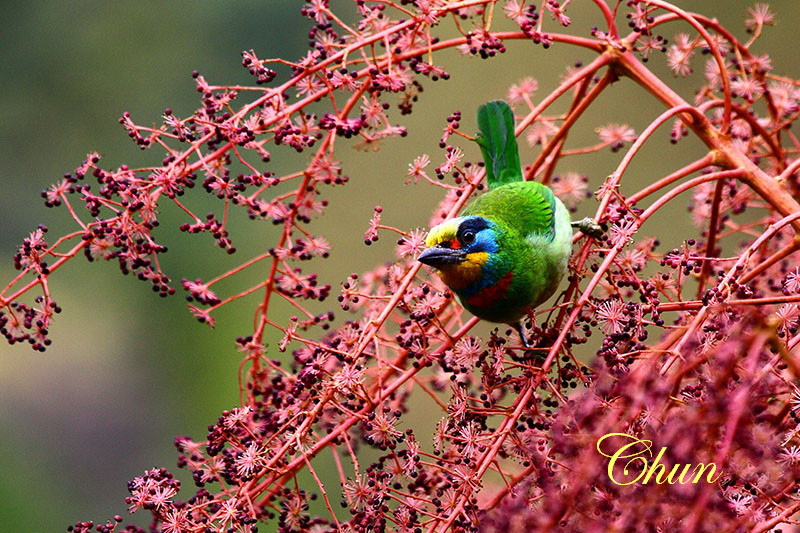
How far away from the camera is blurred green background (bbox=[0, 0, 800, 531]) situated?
3449 mm

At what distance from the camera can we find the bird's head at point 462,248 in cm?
202

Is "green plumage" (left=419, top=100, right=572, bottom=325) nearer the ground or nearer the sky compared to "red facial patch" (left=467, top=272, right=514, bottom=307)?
nearer the sky

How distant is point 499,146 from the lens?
2.50 m

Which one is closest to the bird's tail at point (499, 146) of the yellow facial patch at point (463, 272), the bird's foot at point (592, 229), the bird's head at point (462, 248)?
the bird's head at point (462, 248)

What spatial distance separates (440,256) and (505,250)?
0.84ft

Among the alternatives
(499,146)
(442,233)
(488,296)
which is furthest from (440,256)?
(499,146)

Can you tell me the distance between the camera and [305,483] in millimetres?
3537

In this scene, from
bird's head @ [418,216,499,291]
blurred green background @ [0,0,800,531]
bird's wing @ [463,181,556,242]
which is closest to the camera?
bird's head @ [418,216,499,291]

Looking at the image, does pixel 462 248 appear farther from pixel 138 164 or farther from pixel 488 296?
pixel 138 164

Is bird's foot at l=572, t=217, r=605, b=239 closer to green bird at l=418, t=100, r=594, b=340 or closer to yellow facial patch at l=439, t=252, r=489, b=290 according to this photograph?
green bird at l=418, t=100, r=594, b=340

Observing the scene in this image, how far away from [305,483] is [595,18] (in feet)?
8.53

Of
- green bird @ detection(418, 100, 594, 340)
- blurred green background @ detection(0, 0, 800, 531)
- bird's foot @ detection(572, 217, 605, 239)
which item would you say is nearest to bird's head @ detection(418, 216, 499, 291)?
green bird @ detection(418, 100, 594, 340)

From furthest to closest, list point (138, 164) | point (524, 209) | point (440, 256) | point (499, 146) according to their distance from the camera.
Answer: point (138, 164)
point (499, 146)
point (524, 209)
point (440, 256)

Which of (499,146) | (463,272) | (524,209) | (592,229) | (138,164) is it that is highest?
(138,164)
